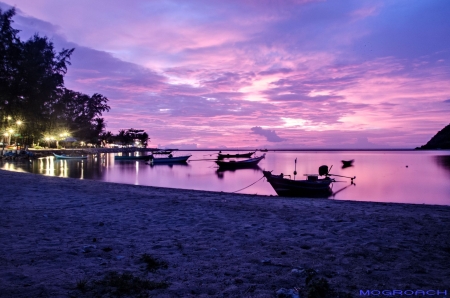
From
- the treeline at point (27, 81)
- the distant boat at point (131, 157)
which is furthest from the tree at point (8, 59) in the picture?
the distant boat at point (131, 157)

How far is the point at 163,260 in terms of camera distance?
506 cm

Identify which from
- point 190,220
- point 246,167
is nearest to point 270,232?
point 190,220

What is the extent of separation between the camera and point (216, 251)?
5.71m

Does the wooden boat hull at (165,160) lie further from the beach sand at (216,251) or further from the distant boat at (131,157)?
the beach sand at (216,251)

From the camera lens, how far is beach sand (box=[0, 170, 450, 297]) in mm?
4098

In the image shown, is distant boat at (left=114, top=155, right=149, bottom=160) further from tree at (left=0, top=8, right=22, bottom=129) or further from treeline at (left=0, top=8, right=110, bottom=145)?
tree at (left=0, top=8, right=22, bottom=129)

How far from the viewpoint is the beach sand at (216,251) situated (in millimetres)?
4098

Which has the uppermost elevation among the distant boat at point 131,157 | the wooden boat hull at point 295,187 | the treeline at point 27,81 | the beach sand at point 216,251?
the treeline at point 27,81

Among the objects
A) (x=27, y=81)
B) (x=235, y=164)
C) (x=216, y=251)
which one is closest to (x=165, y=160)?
(x=235, y=164)

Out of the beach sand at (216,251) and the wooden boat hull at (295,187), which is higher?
the beach sand at (216,251)

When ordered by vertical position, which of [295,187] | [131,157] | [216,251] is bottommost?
[295,187]

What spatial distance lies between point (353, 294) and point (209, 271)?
6.76 ft

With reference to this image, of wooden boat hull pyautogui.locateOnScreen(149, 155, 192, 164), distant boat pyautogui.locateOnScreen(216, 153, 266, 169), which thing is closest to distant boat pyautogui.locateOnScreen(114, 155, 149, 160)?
wooden boat hull pyautogui.locateOnScreen(149, 155, 192, 164)

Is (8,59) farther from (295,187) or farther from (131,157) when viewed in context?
(131,157)
